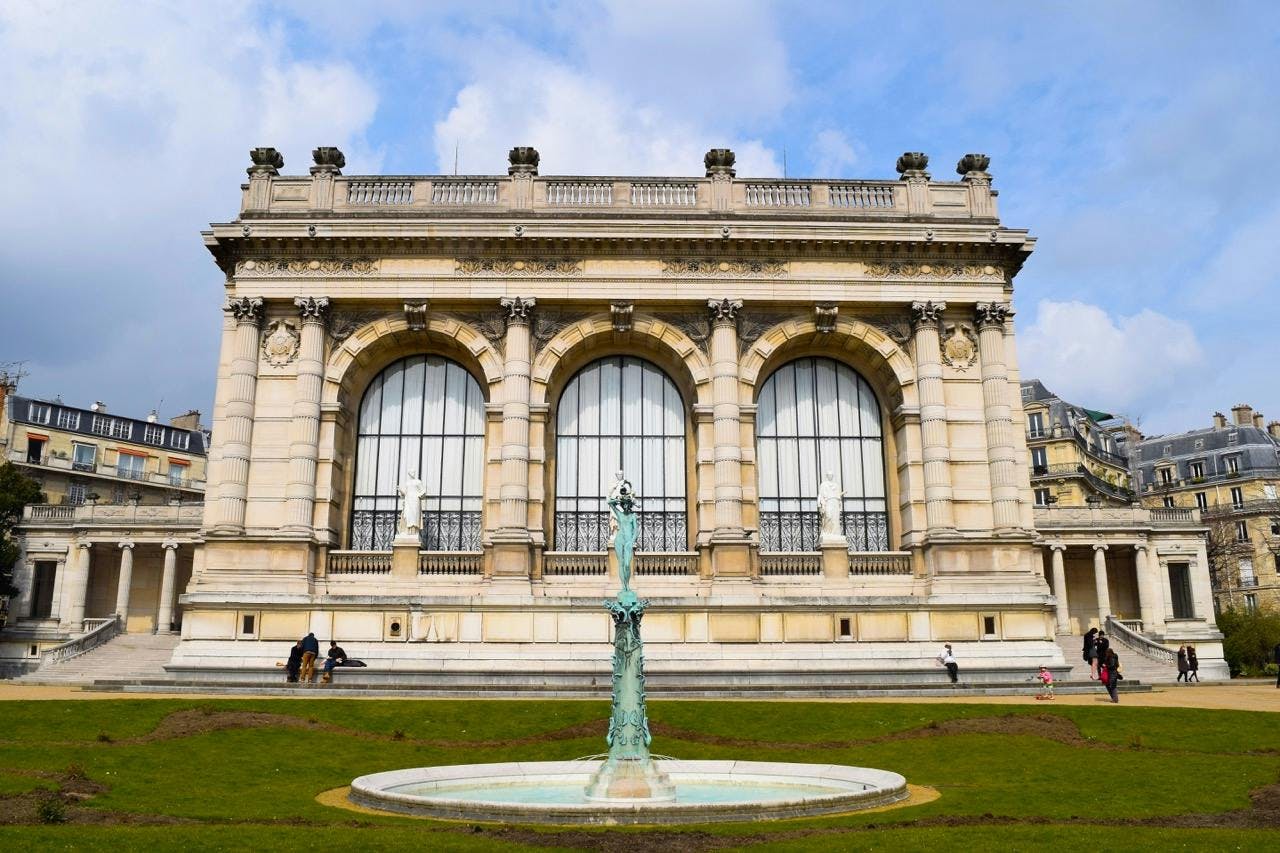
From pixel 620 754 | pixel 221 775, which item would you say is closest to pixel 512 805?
pixel 620 754

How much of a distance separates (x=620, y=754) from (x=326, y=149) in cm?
3281

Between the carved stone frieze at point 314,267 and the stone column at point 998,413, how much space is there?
2368 centimetres

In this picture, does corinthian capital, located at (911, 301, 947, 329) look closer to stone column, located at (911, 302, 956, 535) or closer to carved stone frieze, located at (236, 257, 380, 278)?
stone column, located at (911, 302, 956, 535)

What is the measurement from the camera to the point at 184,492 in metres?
85.1

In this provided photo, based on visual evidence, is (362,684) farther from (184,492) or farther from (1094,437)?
(1094,437)

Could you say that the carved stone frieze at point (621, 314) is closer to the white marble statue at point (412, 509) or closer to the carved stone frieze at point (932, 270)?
the carved stone frieze at point (932, 270)

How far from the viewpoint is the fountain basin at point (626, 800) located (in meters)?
14.8

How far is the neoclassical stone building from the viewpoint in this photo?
36875mm

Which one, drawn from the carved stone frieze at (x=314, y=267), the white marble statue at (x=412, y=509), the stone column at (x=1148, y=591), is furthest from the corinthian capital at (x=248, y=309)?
the stone column at (x=1148, y=591)

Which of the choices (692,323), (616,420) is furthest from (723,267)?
(616,420)

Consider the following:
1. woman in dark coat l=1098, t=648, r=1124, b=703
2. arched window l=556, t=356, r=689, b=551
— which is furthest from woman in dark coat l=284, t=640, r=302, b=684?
woman in dark coat l=1098, t=648, r=1124, b=703

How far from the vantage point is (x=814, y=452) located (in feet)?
139

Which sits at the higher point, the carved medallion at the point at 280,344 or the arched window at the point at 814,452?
the carved medallion at the point at 280,344

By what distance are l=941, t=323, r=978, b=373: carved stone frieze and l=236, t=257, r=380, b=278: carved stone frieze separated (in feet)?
73.1
